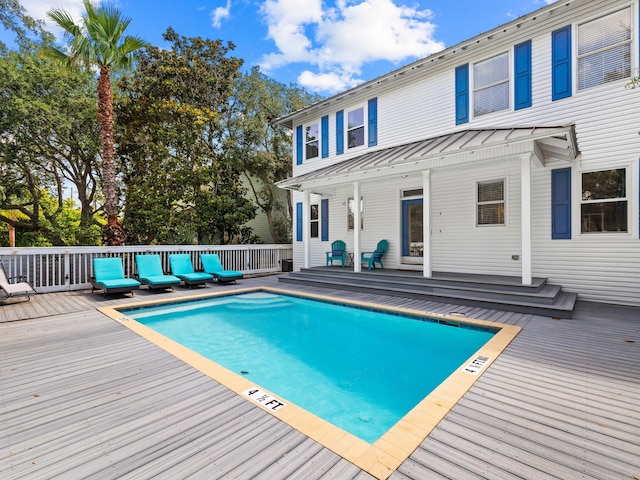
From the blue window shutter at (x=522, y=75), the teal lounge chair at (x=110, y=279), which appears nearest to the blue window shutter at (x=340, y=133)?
the blue window shutter at (x=522, y=75)

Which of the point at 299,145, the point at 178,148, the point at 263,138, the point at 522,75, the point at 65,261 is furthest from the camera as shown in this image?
the point at 263,138

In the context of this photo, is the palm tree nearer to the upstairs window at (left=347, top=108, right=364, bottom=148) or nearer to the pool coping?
the upstairs window at (left=347, top=108, right=364, bottom=148)

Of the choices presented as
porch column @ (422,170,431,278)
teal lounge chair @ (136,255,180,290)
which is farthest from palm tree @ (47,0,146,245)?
porch column @ (422,170,431,278)

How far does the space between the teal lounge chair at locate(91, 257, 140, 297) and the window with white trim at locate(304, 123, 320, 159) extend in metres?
7.41

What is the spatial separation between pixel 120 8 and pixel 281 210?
986 centimetres

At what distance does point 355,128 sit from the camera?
10.8 metres

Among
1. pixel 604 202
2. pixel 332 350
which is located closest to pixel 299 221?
pixel 332 350

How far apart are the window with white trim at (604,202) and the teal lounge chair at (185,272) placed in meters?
9.37

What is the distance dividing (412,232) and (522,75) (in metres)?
4.71

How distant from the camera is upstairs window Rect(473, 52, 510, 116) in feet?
25.8

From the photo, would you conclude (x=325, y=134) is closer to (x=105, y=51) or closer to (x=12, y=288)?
(x=105, y=51)

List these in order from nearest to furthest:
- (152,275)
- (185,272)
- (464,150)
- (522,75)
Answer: (464,150) < (522,75) < (152,275) < (185,272)

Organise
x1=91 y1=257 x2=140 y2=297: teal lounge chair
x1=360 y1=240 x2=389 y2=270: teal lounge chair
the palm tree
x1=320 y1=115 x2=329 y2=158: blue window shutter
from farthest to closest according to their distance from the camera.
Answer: x1=320 y1=115 x2=329 y2=158: blue window shutter, x1=360 y1=240 x2=389 y2=270: teal lounge chair, the palm tree, x1=91 y1=257 x2=140 y2=297: teal lounge chair

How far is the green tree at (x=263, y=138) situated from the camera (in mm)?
14516
